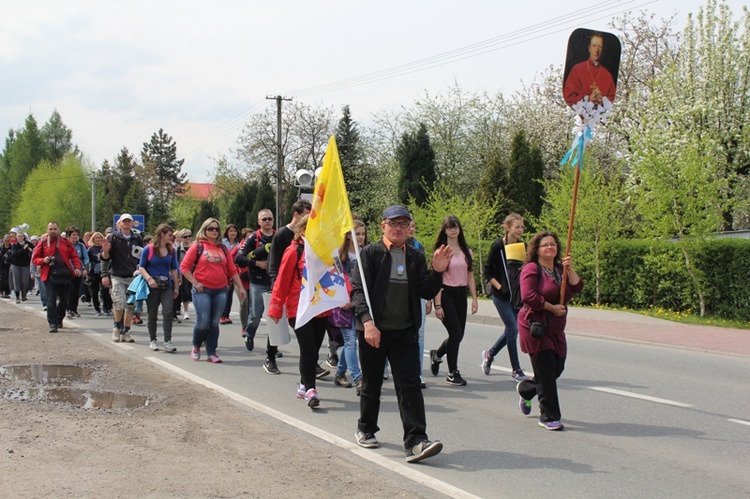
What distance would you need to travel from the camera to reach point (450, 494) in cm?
479

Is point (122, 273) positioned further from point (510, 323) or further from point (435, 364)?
point (510, 323)

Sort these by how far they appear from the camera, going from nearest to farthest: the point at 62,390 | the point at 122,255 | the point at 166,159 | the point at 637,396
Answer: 1. the point at 62,390
2. the point at 637,396
3. the point at 122,255
4. the point at 166,159

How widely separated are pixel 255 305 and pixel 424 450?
5.79 m

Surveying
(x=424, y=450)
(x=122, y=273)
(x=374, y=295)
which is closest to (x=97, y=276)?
(x=122, y=273)

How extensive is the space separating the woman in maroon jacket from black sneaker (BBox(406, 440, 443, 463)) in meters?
1.43

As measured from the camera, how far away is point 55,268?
12906 mm

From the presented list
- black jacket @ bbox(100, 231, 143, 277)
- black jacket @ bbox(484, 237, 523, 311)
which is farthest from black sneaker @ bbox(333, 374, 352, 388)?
black jacket @ bbox(100, 231, 143, 277)

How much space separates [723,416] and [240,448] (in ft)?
14.9

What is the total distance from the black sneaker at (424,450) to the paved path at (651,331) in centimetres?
781

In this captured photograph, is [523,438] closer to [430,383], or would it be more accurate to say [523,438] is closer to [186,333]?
[430,383]

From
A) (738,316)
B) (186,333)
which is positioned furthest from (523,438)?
(738,316)

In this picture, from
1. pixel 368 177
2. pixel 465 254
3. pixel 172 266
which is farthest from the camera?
pixel 368 177

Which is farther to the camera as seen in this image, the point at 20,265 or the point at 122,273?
the point at 20,265

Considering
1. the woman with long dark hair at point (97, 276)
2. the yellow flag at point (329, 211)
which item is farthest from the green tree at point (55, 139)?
the yellow flag at point (329, 211)
